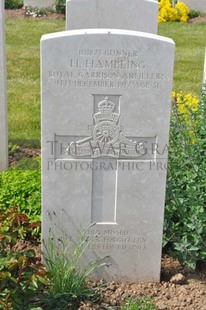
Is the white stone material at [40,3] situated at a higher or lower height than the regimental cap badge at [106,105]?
higher

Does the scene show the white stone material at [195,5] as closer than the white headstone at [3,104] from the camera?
No

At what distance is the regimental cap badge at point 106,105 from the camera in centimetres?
342

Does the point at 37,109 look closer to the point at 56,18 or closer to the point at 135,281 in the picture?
the point at 135,281

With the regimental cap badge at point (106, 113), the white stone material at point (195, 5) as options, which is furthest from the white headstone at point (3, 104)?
the white stone material at point (195, 5)

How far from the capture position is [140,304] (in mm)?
3553

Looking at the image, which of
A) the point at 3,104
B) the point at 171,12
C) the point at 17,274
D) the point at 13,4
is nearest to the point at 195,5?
the point at 171,12

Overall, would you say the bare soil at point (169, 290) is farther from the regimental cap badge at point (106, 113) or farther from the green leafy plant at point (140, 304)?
the regimental cap badge at point (106, 113)

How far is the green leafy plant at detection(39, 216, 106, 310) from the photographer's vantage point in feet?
11.4

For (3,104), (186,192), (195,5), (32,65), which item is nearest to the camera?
(186,192)

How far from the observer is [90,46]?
3316 mm

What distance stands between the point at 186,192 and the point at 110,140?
2.43 feet

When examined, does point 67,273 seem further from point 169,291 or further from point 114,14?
point 114,14

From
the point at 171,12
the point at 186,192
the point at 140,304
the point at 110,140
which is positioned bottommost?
the point at 140,304

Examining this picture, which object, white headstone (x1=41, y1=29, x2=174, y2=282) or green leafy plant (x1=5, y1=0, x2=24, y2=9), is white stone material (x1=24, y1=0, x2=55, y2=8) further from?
white headstone (x1=41, y1=29, x2=174, y2=282)
